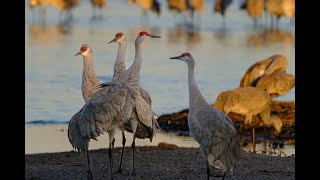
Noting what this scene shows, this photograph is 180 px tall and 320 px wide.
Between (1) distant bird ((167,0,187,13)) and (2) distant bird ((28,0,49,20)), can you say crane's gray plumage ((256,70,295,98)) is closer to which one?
(1) distant bird ((167,0,187,13))

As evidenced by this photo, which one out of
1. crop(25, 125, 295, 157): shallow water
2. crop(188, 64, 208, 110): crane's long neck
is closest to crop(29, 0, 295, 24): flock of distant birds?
crop(25, 125, 295, 157): shallow water

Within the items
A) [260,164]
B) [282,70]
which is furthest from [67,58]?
[260,164]

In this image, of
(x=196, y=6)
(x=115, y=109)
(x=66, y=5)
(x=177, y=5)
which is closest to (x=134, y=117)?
(x=115, y=109)

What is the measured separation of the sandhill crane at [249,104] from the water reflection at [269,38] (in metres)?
17.2

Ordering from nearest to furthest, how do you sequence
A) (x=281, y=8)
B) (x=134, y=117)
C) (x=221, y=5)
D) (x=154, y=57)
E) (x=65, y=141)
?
(x=134, y=117) < (x=65, y=141) < (x=154, y=57) < (x=221, y=5) < (x=281, y=8)

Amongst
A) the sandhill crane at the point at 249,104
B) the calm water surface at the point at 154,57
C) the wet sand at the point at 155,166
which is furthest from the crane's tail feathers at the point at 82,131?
the calm water surface at the point at 154,57

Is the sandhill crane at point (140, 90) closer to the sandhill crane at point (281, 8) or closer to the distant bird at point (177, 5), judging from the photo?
the sandhill crane at point (281, 8)

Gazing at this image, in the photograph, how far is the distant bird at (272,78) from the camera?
49.5 feet

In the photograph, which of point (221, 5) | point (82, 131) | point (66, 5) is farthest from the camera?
point (66, 5)

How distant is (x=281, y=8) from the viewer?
4559 centimetres

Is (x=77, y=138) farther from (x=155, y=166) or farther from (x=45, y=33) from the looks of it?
(x=45, y=33)

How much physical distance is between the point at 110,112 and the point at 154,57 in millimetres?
17662
